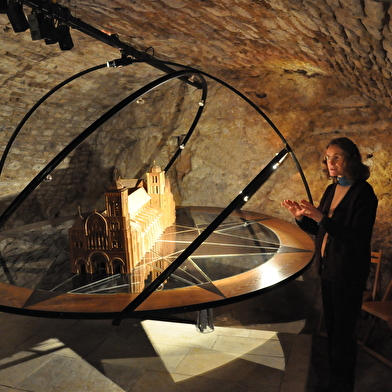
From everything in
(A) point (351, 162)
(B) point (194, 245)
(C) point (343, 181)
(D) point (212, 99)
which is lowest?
(B) point (194, 245)

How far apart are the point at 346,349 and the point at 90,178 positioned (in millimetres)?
5649

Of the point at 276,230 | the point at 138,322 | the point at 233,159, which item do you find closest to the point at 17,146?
the point at 233,159

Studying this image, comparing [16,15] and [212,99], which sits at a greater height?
[212,99]

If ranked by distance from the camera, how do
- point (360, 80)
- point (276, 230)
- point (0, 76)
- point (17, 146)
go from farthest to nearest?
point (17, 146)
point (0, 76)
point (360, 80)
point (276, 230)

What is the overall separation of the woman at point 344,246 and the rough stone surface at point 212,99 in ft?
2.49

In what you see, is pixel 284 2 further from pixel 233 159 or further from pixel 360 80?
pixel 233 159

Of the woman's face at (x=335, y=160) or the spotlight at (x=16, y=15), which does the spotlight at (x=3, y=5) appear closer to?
the spotlight at (x=16, y=15)

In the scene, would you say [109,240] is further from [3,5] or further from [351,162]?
[3,5]

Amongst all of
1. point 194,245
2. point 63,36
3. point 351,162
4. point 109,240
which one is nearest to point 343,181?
point 351,162

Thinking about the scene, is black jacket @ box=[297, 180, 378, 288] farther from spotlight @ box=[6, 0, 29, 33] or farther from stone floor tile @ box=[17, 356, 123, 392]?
spotlight @ box=[6, 0, 29, 33]

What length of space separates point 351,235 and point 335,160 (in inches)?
18.7

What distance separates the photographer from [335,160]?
2.66 m

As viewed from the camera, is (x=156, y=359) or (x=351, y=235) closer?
(x=351, y=235)

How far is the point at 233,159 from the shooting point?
6.22m
